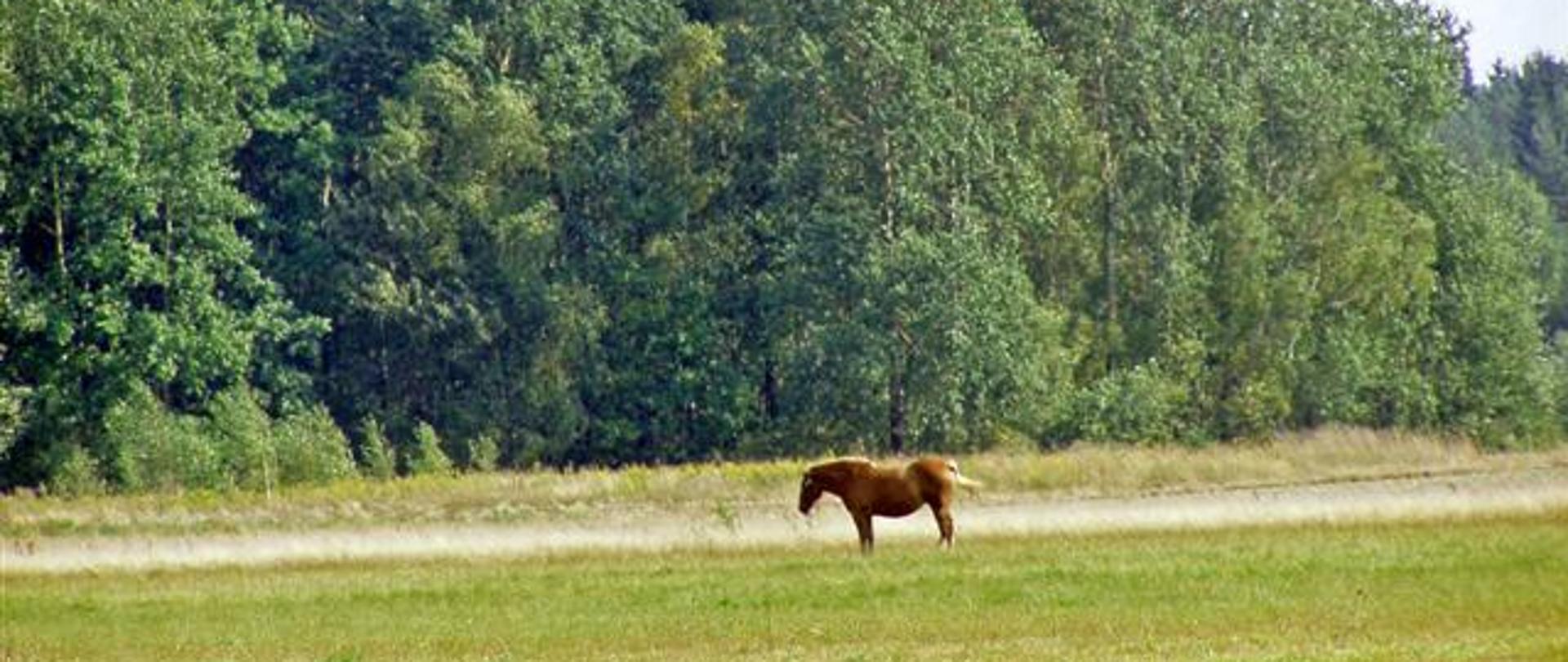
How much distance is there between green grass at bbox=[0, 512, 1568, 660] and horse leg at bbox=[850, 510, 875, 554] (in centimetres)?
56

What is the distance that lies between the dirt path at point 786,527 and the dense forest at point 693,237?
14.5m

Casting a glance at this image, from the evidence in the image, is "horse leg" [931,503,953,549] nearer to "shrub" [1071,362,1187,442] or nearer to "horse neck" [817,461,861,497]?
"horse neck" [817,461,861,497]

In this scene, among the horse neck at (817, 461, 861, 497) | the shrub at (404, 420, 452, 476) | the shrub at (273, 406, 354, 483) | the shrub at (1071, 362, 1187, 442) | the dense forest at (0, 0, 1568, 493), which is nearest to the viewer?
the horse neck at (817, 461, 861, 497)

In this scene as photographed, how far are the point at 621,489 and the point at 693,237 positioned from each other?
52.6 ft

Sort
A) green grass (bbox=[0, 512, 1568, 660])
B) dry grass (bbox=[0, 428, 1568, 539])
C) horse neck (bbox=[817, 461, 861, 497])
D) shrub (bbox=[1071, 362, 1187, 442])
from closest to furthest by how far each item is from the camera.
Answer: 1. green grass (bbox=[0, 512, 1568, 660])
2. horse neck (bbox=[817, 461, 861, 497])
3. dry grass (bbox=[0, 428, 1568, 539])
4. shrub (bbox=[1071, 362, 1187, 442])

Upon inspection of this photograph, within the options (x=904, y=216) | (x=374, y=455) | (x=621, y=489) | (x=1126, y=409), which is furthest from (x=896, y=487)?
(x=1126, y=409)

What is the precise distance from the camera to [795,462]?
6719cm

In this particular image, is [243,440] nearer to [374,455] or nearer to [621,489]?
[374,455]

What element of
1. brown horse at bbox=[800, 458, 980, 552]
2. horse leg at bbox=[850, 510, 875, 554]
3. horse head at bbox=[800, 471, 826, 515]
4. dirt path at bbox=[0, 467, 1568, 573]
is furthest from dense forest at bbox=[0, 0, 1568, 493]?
horse leg at bbox=[850, 510, 875, 554]

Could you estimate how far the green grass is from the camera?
3069 cm

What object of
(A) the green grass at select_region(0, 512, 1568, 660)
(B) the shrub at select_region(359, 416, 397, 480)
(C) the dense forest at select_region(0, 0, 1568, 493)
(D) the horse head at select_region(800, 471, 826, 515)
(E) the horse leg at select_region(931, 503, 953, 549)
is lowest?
(A) the green grass at select_region(0, 512, 1568, 660)

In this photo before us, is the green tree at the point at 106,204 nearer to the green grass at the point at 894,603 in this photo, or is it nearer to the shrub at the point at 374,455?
the shrub at the point at 374,455

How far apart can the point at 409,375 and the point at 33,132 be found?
13.5m

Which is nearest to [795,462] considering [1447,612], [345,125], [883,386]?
[883,386]
